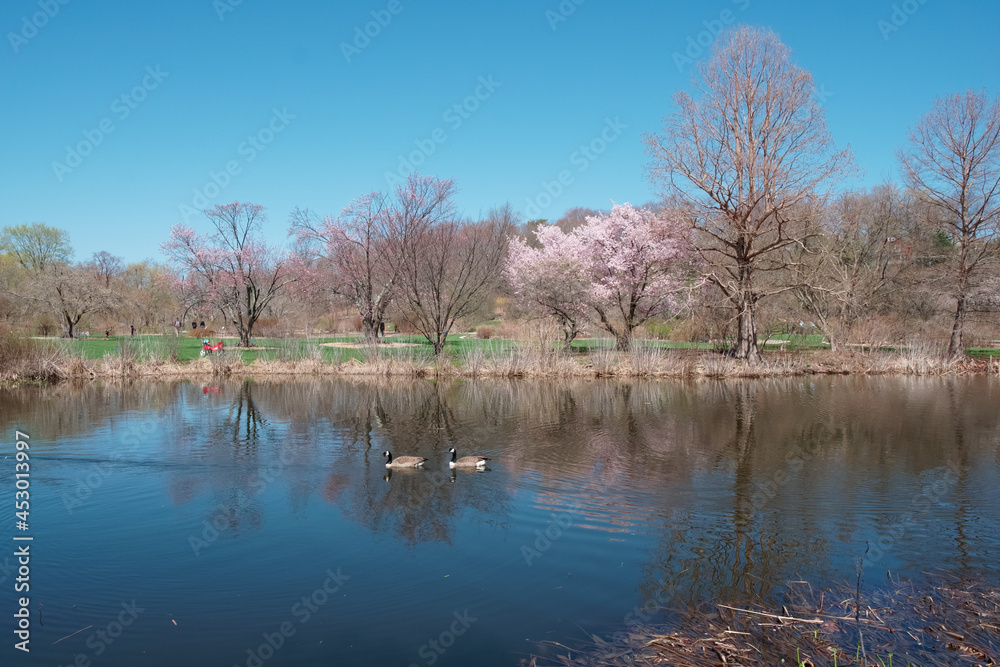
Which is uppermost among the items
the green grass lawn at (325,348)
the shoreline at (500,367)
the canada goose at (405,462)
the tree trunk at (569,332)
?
the tree trunk at (569,332)

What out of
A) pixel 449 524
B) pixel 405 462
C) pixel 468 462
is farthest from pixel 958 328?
pixel 449 524

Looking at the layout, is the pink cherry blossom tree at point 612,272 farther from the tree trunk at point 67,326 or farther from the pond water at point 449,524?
the tree trunk at point 67,326

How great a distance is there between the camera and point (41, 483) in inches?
418

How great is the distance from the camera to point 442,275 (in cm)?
2875

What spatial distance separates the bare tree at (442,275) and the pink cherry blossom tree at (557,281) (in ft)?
6.07

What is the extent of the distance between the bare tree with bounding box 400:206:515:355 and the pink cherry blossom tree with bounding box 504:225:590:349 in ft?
6.07

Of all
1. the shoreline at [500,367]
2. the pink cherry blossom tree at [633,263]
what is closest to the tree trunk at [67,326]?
the shoreline at [500,367]

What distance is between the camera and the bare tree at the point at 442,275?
28.6 meters

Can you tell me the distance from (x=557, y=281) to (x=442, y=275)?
5.15 metres

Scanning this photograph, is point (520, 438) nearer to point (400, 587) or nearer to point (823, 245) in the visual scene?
point (400, 587)

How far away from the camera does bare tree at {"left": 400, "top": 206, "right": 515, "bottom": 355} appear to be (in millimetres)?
28625

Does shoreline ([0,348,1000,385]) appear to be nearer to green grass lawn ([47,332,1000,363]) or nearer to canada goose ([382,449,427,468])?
green grass lawn ([47,332,1000,363])

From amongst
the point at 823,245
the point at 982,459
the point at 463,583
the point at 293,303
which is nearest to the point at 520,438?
the point at 463,583

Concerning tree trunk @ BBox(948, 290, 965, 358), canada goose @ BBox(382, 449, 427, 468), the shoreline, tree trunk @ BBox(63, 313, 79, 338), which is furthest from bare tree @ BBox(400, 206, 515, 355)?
tree trunk @ BBox(63, 313, 79, 338)
